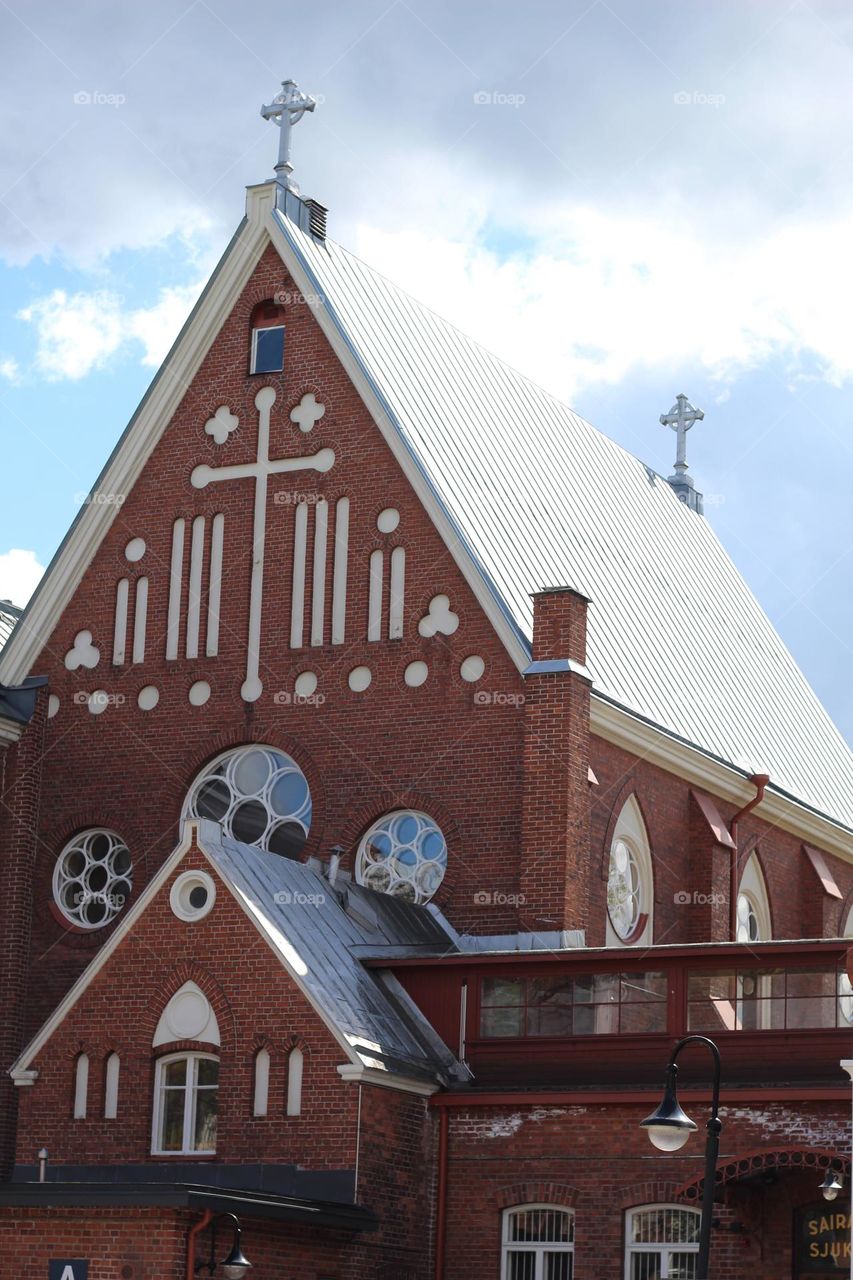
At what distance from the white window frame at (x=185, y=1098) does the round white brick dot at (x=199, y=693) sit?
848 centimetres

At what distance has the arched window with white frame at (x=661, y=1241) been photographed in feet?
83.9

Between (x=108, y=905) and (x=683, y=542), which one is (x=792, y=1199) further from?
(x=683, y=542)

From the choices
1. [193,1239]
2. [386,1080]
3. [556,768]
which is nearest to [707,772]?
[556,768]

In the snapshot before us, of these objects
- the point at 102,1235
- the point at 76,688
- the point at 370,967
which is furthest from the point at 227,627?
the point at 102,1235

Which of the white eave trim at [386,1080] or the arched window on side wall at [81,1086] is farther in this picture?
the arched window on side wall at [81,1086]

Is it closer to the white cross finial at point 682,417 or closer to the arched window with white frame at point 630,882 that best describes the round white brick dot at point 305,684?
the arched window with white frame at point 630,882

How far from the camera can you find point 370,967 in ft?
94.8

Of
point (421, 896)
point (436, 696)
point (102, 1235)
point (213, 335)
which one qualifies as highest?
point (213, 335)

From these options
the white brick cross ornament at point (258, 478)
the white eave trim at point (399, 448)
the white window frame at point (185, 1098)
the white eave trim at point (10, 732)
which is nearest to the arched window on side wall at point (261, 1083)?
the white window frame at point (185, 1098)

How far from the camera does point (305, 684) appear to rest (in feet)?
112

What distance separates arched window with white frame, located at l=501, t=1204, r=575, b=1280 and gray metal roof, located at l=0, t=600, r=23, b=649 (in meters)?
18.3

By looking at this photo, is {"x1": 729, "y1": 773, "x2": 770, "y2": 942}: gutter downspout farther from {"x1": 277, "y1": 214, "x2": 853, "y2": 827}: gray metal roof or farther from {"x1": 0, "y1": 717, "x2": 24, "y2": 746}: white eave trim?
{"x1": 0, "y1": 717, "x2": 24, "y2": 746}: white eave trim

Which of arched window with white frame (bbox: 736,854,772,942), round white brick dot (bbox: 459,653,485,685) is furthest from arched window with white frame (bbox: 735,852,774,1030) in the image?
round white brick dot (bbox: 459,653,485,685)

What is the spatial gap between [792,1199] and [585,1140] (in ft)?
9.02
